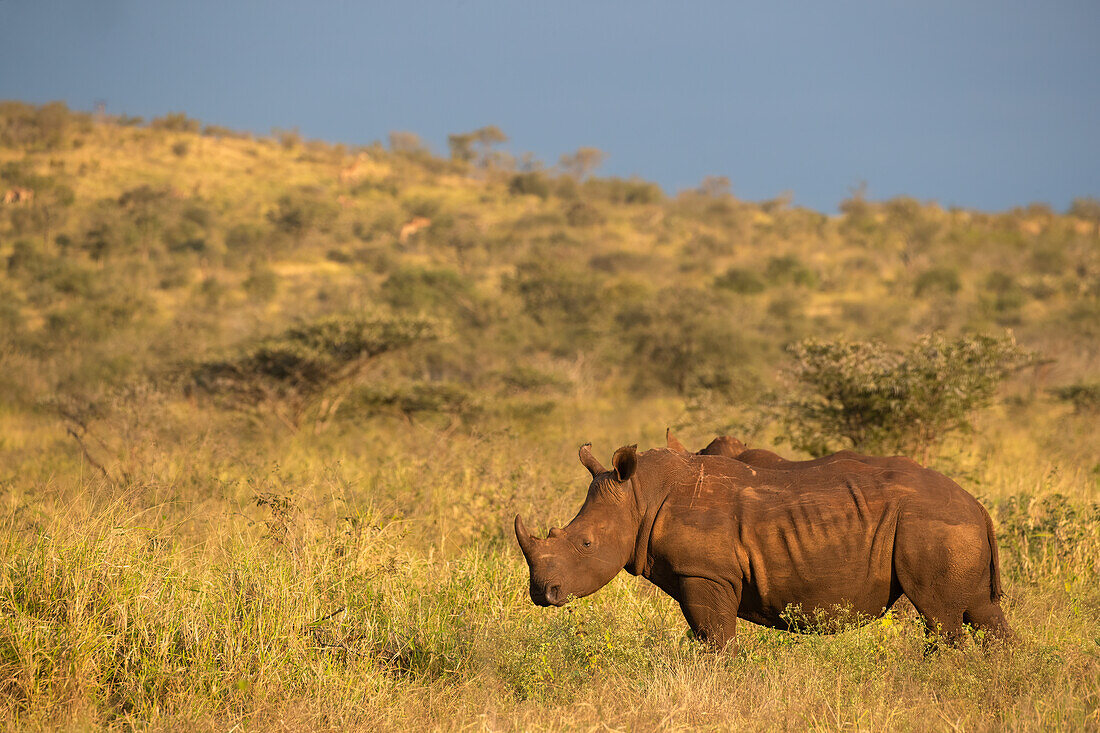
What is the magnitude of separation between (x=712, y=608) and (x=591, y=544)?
0.59 metres

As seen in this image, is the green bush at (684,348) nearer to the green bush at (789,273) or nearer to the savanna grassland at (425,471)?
the savanna grassland at (425,471)

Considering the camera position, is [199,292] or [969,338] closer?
[969,338]

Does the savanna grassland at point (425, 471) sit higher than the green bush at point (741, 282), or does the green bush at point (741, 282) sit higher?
the green bush at point (741, 282)

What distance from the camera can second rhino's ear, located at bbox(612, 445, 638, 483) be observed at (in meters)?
4.11

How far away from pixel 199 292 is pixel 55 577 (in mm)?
27619

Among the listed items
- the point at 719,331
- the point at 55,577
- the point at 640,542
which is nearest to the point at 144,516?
the point at 55,577

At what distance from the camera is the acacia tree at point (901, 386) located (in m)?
9.48

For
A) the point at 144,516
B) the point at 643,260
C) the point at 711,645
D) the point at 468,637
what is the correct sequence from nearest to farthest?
the point at 711,645 < the point at 468,637 < the point at 144,516 < the point at 643,260

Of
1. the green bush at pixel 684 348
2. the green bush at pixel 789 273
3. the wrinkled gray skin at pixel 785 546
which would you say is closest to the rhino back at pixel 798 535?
the wrinkled gray skin at pixel 785 546

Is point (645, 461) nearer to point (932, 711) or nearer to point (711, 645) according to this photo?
point (711, 645)

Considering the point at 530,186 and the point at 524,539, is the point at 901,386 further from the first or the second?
the point at 530,186

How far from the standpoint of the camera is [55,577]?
4422 mm

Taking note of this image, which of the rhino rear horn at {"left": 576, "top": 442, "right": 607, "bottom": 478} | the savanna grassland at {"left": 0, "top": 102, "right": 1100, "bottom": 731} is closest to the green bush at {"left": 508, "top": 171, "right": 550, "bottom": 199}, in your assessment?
the savanna grassland at {"left": 0, "top": 102, "right": 1100, "bottom": 731}

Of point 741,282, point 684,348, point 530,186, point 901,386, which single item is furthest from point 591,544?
point 530,186
